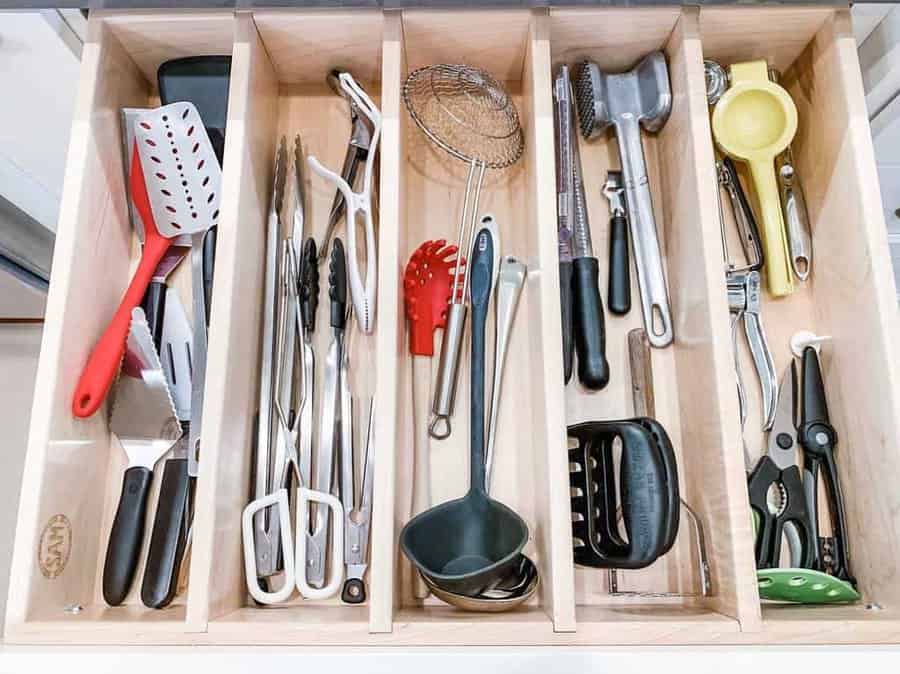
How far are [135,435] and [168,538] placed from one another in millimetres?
114

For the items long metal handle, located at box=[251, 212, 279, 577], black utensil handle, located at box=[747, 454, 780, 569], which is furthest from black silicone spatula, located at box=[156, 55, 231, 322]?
black utensil handle, located at box=[747, 454, 780, 569]

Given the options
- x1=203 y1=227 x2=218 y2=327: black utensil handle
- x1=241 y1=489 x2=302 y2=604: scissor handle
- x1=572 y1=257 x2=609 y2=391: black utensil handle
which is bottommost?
x1=241 y1=489 x2=302 y2=604: scissor handle

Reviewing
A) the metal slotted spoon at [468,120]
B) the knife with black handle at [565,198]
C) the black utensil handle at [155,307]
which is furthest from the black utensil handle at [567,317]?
the black utensil handle at [155,307]

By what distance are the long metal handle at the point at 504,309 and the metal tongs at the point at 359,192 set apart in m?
0.14

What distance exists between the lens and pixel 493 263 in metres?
0.87

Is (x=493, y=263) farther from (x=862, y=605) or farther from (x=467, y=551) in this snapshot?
(x=862, y=605)

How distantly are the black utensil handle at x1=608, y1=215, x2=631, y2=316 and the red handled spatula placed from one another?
1.43 ft

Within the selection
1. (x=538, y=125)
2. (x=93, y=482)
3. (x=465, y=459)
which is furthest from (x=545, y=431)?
(x=93, y=482)

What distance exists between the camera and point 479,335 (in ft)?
2.75

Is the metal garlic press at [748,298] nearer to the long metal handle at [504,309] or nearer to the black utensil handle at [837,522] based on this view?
the black utensil handle at [837,522]

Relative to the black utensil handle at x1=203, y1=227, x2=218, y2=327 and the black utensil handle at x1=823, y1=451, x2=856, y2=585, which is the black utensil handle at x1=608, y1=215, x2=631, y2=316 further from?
the black utensil handle at x1=203, y1=227, x2=218, y2=327

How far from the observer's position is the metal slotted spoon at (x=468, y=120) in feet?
2.89

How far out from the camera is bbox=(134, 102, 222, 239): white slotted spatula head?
0.81 m
